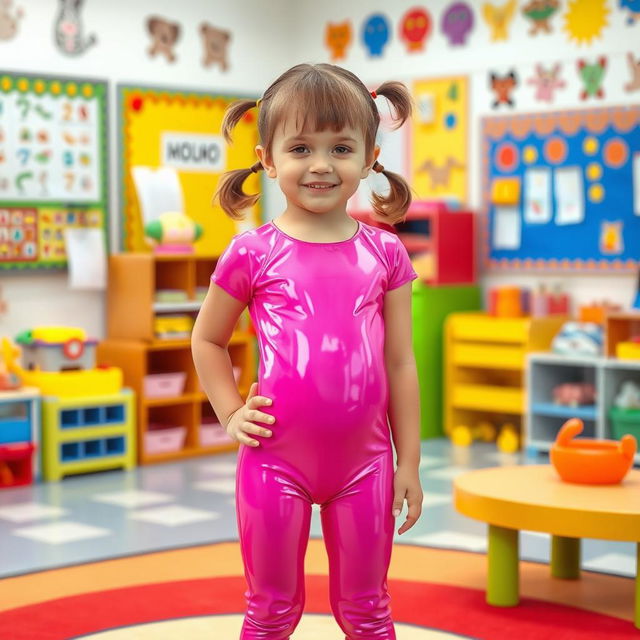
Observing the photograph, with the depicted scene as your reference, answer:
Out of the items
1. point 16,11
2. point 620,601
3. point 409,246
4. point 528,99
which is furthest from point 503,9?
point 620,601

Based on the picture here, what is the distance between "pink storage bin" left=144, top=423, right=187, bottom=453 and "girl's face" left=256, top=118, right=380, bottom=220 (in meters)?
3.66

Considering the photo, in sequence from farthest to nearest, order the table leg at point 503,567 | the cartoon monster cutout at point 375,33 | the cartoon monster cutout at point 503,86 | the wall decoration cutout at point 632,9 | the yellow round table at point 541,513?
the cartoon monster cutout at point 375,33, the cartoon monster cutout at point 503,86, the wall decoration cutout at point 632,9, the table leg at point 503,567, the yellow round table at point 541,513

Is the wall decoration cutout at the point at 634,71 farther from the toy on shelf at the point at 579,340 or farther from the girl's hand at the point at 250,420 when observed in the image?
the girl's hand at the point at 250,420

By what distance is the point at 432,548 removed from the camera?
3738mm

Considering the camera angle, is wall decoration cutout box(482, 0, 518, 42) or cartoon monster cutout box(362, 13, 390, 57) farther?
cartoon monster cutout box(362, 13, 390, 57)

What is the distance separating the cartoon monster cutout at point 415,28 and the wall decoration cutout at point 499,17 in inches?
13.9

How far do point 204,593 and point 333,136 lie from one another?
5.62ft

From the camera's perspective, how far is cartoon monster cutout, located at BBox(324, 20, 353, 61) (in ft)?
21.4

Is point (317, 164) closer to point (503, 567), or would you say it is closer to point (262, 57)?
point (503, 567)

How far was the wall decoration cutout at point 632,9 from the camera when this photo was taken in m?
5.43

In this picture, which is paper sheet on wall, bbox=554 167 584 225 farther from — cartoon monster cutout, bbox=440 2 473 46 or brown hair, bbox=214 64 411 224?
brown hair, bbox=214 64 411 224

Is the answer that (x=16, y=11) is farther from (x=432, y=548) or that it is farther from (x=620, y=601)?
(x=620, y=601)

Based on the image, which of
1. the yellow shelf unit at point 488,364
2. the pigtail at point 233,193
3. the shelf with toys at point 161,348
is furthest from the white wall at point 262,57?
the pigtail at point 233,193

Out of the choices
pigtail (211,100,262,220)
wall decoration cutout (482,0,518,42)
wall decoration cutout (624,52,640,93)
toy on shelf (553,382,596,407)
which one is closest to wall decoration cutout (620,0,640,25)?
wall decoration cutout (624,52,640,93)
